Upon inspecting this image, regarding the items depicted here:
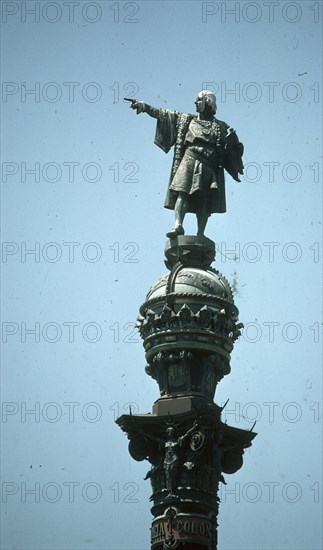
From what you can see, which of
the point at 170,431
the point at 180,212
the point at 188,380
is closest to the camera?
the point at 170,431

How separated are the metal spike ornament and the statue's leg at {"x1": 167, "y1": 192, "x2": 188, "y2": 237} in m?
0.03

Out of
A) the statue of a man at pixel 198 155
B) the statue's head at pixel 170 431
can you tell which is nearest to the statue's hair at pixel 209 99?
the statue of a man at pixel 198 155

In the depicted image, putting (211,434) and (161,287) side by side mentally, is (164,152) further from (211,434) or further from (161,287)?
(211,434)

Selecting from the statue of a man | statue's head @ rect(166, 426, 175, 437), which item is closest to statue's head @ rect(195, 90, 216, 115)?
the statue of a man

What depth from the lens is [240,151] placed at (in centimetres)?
5678

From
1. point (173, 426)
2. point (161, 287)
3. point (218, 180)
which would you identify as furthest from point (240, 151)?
point (173, 426)

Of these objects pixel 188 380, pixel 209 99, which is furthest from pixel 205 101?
pixel 188 380

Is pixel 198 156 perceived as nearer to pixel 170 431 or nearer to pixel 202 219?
pixel 202 219

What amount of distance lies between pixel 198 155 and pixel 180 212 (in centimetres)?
173

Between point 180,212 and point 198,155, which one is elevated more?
point 198,155

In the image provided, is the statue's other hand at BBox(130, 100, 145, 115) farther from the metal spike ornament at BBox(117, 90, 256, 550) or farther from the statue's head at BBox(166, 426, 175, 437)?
the statue's head at BBox(166, 426, 175, 437)

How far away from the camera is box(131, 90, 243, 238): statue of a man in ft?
184

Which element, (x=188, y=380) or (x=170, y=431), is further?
(x=188, y=380)

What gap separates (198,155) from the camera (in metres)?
56.2
